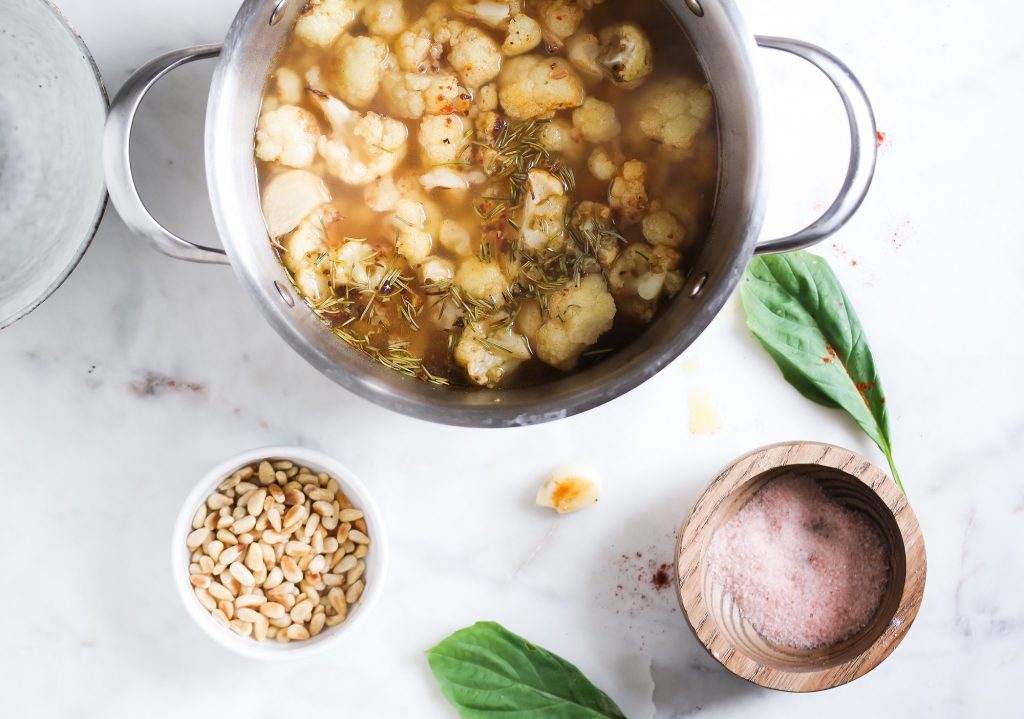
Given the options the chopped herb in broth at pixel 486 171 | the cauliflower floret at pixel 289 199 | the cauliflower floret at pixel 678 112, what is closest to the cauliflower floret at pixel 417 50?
the chopped herb in broth at pixel 486 171

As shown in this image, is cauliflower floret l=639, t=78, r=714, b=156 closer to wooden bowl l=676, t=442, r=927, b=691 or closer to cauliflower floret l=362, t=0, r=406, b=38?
cauliflower floret l=362, t=0, r=406, b=38

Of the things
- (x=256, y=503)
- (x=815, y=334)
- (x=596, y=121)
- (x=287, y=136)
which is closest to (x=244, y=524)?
(x=256, y=503)

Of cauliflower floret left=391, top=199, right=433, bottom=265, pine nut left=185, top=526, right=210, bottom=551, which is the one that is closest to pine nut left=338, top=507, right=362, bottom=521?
pine nut left=185, top=526, right=210, bottom=551

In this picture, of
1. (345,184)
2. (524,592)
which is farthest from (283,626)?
(345,184)

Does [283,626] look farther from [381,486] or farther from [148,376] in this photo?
[148,376]

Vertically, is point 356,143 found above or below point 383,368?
above

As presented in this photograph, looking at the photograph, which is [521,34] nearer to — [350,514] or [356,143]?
[356,143]
